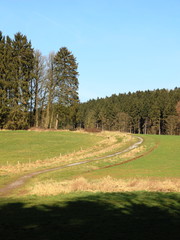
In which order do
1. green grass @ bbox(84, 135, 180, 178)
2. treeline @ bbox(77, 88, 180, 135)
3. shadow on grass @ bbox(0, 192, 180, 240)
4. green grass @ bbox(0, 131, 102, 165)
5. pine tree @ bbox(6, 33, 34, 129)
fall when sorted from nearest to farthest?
shadow on grass @ bbox(0, 192, 180, 240) → green grass @ bbox(84, 135, 180, 178) → green grass @ bbox(0, 131, 102, 165) → pine tree @ bbox(6, 33, 34, 129) → treeline @ bbox(77, 88, 180, 135)

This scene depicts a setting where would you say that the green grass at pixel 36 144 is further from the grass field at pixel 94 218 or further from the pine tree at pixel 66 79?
the grass field at pixel 94 218

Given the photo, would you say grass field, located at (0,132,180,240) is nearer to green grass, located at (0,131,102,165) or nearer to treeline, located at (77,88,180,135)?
green grass, located at (0,131,102,165)

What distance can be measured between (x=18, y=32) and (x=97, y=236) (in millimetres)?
69142

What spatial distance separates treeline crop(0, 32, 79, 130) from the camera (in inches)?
2510

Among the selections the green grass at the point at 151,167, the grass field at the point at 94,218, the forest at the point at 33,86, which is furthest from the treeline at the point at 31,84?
the grass field at the point at 94,218

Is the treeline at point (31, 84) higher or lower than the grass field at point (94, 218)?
higher

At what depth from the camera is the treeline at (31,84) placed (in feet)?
209

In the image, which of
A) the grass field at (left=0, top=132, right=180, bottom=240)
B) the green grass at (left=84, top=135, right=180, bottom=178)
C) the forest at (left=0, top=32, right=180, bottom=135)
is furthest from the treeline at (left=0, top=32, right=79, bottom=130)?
the grass field at (left=0, top=132, right=180, bottom=240)

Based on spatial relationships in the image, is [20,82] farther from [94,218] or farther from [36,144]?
[94,218]

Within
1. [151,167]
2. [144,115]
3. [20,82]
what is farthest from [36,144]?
[144,115]

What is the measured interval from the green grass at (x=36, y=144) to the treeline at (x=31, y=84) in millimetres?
6170

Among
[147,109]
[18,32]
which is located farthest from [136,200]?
[147,109]

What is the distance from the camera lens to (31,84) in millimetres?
68625

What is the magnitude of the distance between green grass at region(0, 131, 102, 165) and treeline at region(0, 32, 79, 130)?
6170 millimetres
